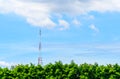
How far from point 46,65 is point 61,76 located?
0.98 metres

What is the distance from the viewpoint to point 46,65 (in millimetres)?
15531

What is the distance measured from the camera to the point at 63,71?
1504 centimetres

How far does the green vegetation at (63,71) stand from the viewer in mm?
14305

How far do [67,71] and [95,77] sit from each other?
3.79 feet

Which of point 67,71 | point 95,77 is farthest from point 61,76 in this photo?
point 95,77

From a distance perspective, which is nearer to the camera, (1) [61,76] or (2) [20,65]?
(1) [61,76]

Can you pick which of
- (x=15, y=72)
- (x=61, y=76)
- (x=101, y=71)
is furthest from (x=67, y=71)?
(x=15, y=72)

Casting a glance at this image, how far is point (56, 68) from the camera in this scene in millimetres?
15266

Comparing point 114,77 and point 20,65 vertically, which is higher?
point 20,65

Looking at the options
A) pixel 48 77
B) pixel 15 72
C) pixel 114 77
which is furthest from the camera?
pixel 15 72

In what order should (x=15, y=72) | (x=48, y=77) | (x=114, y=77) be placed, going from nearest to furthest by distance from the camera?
(x=114, y=77)
(x=48, y=77)
(x=15, y=72)

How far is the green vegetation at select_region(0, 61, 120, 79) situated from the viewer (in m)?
14.3

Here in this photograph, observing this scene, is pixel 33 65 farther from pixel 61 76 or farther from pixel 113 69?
pixel 113 69

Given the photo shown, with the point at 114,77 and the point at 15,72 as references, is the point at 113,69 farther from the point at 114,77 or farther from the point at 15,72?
the point at 15,72
